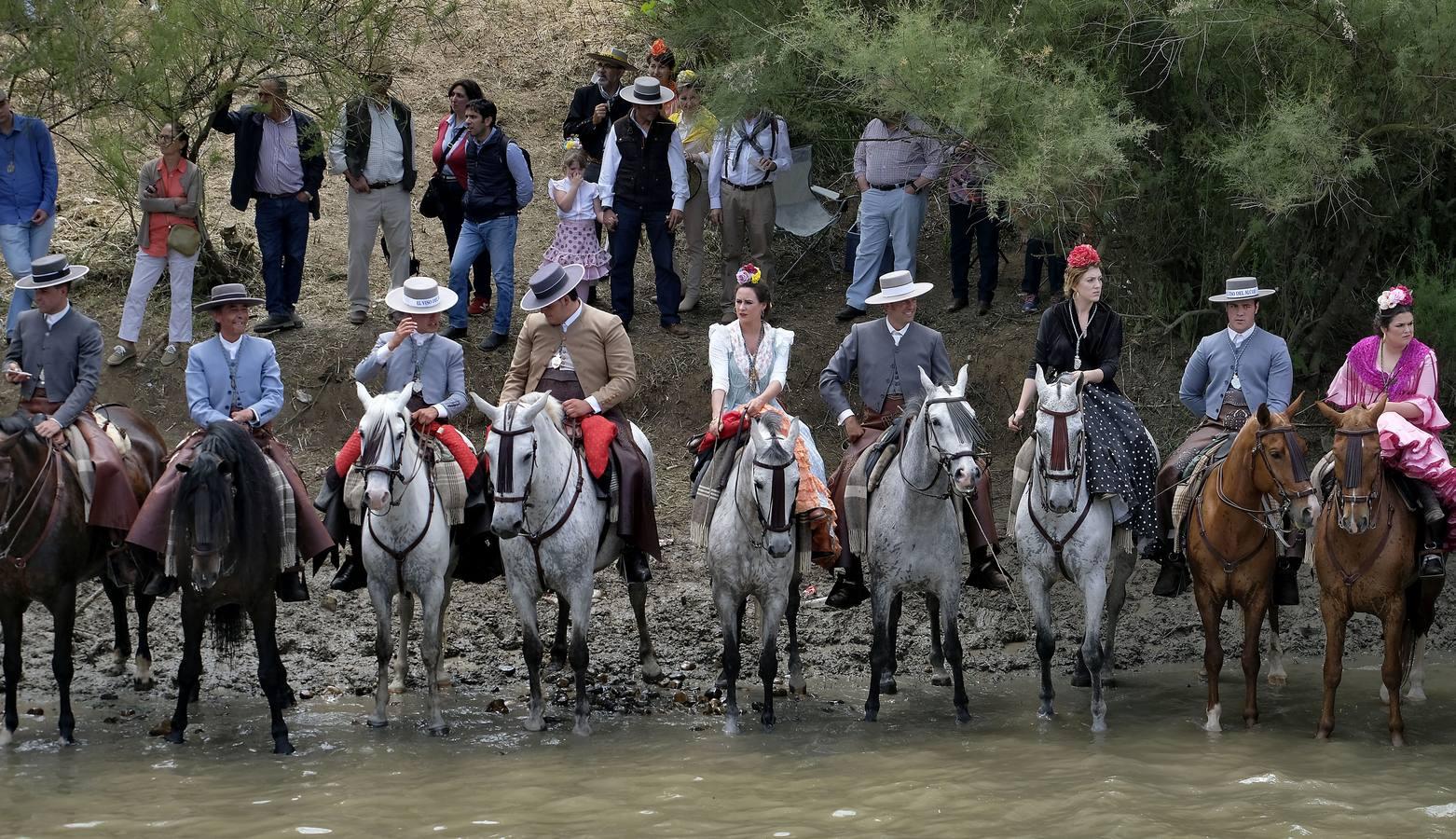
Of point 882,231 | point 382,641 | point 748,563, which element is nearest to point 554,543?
point 748,563

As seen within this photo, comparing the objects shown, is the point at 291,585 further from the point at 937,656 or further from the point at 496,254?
the point at 496,254

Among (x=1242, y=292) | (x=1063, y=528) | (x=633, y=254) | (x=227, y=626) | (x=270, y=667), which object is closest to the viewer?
(x=270, y=667)

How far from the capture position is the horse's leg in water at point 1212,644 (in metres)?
9.14

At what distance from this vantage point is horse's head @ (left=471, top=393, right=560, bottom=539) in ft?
28.3

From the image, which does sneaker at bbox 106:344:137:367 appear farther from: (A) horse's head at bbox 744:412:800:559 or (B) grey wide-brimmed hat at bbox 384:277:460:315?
(A) horse's head at bbox 744:412:800:559

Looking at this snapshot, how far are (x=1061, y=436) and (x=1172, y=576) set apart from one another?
1876 mm

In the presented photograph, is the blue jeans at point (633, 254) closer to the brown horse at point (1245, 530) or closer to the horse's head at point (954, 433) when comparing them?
the horse's head at point (954, 433)

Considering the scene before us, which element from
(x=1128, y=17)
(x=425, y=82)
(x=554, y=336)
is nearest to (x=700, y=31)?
(x=1128, y=17)

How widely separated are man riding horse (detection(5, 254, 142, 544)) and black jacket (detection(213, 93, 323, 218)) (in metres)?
3.81

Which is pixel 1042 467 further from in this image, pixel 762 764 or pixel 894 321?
pixel 762 764

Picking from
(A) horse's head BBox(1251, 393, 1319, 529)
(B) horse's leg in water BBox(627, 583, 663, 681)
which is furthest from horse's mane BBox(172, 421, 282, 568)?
(A) horse's head BBox(1251, 393, 1319, 529)

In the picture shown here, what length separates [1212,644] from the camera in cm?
922

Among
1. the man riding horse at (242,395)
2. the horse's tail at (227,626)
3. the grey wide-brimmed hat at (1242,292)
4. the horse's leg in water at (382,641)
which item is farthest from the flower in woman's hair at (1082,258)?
the horse's tail at (227,626)

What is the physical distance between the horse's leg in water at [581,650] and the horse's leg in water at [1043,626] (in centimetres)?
275
